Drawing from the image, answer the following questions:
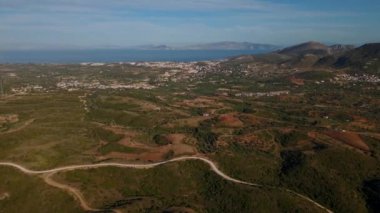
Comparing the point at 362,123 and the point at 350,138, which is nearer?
the point at 350,138

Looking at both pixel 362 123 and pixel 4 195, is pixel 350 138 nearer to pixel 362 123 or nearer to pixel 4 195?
pixel 362 123

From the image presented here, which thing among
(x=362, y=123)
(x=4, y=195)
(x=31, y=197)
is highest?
(x=362, y=123)

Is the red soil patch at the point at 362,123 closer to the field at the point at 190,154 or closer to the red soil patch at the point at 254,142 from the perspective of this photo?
the field at the point at 190,154

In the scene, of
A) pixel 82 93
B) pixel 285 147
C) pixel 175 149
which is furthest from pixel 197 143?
pixel 82 93

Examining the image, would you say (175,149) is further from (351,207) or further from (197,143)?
(351,207)

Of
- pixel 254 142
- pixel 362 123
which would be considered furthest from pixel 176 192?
pixel 362 123

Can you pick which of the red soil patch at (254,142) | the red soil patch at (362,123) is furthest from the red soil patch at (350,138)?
the red soil patch at (254,142)

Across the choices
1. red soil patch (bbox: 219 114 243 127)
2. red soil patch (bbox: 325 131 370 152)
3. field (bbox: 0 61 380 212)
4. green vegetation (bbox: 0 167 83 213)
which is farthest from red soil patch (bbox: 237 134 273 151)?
green vegetation (bbox: 0 167 83 213)
